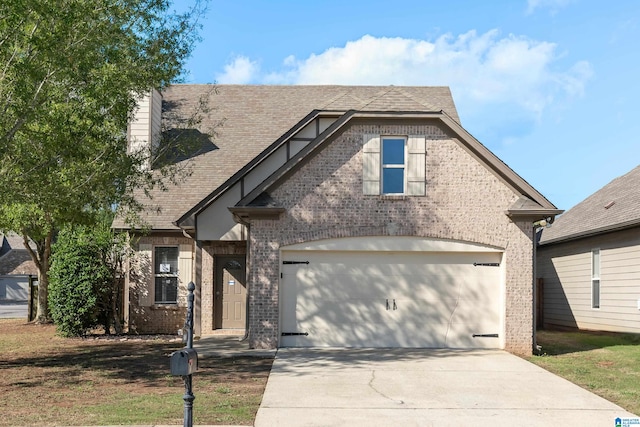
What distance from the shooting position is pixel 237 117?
24516mm

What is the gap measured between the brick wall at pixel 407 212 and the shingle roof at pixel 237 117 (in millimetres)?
3235

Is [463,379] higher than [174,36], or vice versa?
[174,36]

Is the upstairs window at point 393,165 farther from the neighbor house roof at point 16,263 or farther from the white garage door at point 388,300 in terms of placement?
the neighbor house roof at point 16,263

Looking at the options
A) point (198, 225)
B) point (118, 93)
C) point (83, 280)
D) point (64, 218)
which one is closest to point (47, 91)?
point (118, 93)

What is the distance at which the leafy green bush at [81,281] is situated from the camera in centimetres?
2019

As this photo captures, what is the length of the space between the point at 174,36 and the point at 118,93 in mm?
2883

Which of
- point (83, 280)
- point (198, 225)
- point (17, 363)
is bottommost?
point (17, 363)

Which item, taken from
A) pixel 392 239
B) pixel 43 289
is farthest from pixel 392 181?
pixel 43 289

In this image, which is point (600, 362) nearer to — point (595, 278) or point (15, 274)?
point (595, 278)

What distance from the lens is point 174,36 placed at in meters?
16.1

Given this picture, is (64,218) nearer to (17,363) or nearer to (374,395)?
(17,363)

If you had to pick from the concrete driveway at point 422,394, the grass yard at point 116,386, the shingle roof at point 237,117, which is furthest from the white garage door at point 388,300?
the shingle roof at point 237,117

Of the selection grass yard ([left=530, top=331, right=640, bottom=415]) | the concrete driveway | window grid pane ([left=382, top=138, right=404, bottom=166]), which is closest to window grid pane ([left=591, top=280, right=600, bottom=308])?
grass yard ([left=530, top=331, right=640, bottom=415])

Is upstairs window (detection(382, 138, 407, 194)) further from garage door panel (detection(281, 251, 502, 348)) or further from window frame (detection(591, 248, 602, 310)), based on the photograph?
window frame (detection(591, 248, 602, 310))
